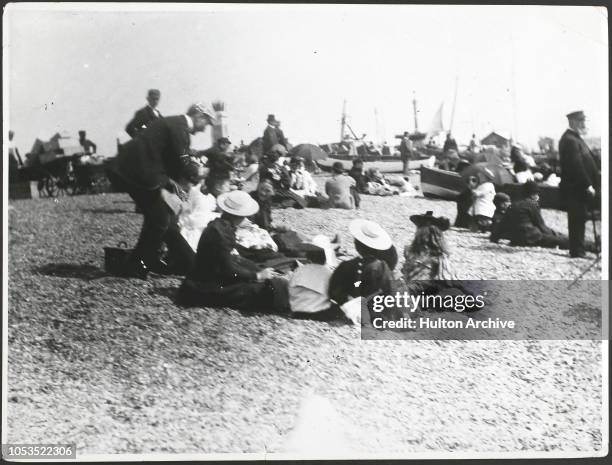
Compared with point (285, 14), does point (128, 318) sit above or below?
below

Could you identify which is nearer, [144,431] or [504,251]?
[144,431]

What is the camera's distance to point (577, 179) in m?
5.14

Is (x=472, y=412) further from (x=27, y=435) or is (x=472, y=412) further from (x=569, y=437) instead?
(x=27, y=435)

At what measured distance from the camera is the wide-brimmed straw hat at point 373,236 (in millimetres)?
5020

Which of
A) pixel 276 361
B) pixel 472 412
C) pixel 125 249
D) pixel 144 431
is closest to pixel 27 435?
pixel 144 431

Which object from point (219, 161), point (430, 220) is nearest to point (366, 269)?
point (430, 220)

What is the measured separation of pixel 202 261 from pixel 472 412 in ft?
6.55

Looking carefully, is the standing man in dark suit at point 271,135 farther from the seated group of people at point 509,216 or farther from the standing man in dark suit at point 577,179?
the standing man in dark suit at point 577,179

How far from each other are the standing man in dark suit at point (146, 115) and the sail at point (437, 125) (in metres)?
1.80

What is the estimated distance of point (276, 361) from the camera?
15.9 feet

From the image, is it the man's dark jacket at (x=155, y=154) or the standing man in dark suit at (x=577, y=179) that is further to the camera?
the standing man in dark suit at (x=577, y=179)

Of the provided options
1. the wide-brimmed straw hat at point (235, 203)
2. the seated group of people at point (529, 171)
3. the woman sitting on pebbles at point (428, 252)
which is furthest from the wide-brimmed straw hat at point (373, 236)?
the seated group of people at point (529, 171)

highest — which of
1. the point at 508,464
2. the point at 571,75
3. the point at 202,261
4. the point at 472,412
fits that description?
the point at 571,75

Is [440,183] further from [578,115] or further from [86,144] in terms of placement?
[86,144]
